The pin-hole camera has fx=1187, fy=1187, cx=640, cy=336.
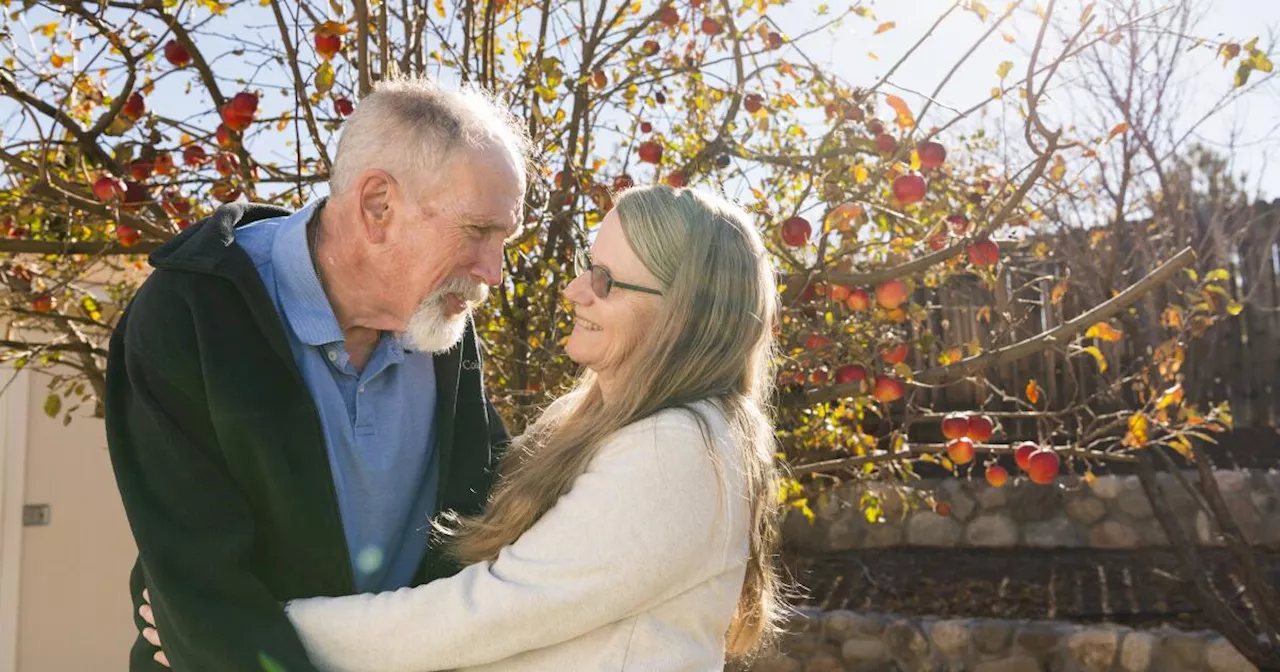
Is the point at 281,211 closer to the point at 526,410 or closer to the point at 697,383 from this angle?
the point at 697,383

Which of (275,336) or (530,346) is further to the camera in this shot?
(530,346)

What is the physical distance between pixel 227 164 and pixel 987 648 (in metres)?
4.38

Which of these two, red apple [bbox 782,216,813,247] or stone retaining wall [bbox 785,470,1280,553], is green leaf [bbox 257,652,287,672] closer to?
red apple [bbox 782,216,813,247]

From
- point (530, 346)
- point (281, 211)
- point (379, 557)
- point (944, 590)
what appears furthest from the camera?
point (944, 590)

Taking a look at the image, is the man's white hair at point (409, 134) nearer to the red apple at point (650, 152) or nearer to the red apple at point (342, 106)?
the red apple at point (650, 152)

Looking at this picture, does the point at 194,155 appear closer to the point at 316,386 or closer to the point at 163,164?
the point at 163,164

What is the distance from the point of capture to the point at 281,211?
92.9 inches

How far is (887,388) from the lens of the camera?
121 inches

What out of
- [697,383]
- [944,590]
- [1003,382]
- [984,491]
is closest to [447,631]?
[697,383]

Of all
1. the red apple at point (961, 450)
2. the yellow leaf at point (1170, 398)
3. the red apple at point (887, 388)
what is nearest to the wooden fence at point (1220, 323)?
the yellow leaf at point (1170, 398)

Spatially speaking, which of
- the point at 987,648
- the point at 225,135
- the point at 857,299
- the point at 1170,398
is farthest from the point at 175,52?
the point at 987,648

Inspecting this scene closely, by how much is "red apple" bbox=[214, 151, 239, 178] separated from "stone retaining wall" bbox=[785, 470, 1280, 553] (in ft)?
14.6

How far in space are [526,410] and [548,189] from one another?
0.70 metres

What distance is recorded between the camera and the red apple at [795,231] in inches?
116
